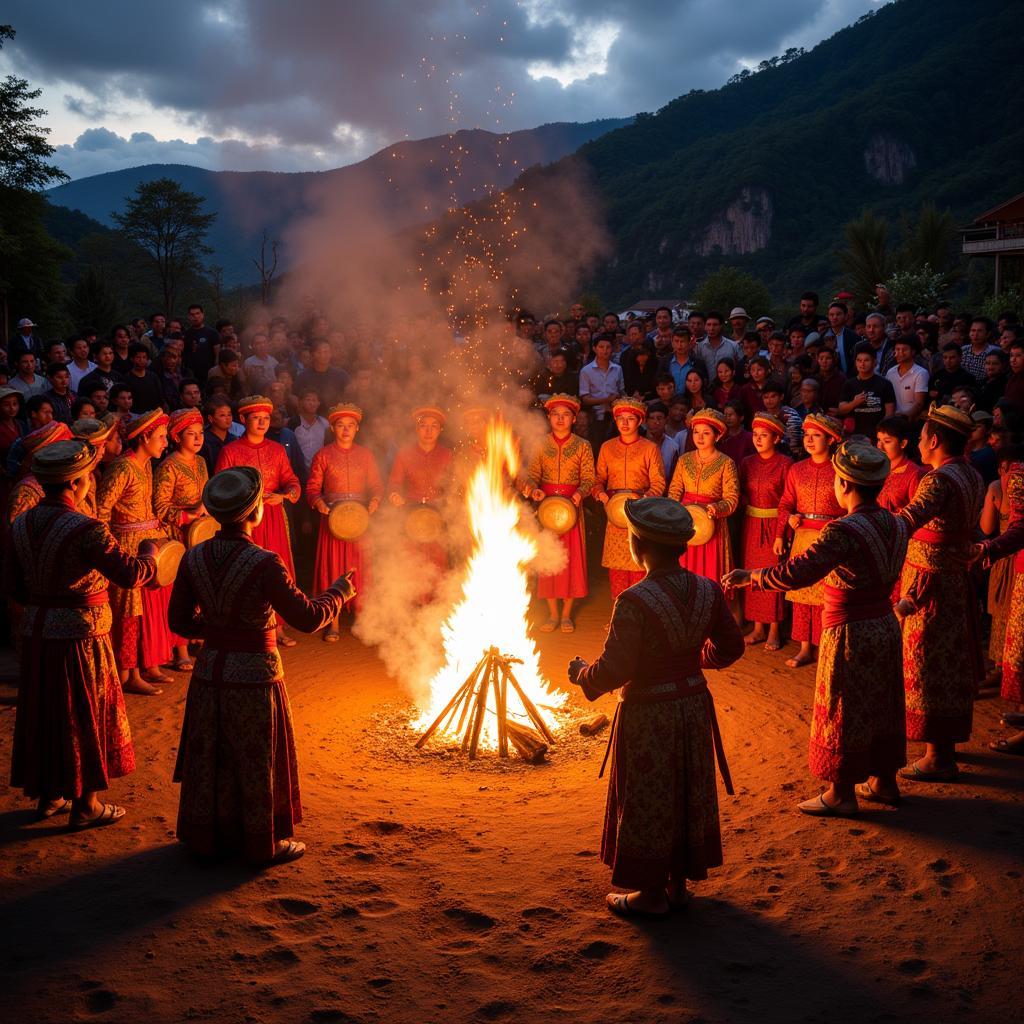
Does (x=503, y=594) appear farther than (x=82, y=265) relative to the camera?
No

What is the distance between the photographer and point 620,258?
78500 millimetres

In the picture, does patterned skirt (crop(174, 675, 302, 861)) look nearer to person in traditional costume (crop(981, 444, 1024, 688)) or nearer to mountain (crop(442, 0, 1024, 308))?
person in traditional costume (crop(981, 444, 1024, 688))

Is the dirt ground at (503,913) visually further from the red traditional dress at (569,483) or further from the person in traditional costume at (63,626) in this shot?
the red traditional dress at (569,483)

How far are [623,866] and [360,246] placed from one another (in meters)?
10.4

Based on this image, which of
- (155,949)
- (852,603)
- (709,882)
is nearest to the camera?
(155,949)

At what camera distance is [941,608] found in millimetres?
5836

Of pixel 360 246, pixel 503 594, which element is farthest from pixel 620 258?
pixel 503 594

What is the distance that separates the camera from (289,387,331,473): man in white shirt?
997 cm

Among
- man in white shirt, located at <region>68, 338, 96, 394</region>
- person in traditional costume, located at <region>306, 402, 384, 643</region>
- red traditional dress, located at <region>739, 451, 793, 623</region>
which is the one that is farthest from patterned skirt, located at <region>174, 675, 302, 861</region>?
man in white shirt, located at <region>68, 338, 96, 394</region>

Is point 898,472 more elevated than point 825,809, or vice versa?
point 898,472

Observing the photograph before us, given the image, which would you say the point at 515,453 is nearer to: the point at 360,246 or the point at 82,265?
the point at 360,246

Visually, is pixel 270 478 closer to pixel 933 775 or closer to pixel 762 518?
pixel 762 518

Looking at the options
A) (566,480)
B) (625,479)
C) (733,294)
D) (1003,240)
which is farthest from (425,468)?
(733,294)

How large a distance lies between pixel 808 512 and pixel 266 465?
4914 mm
